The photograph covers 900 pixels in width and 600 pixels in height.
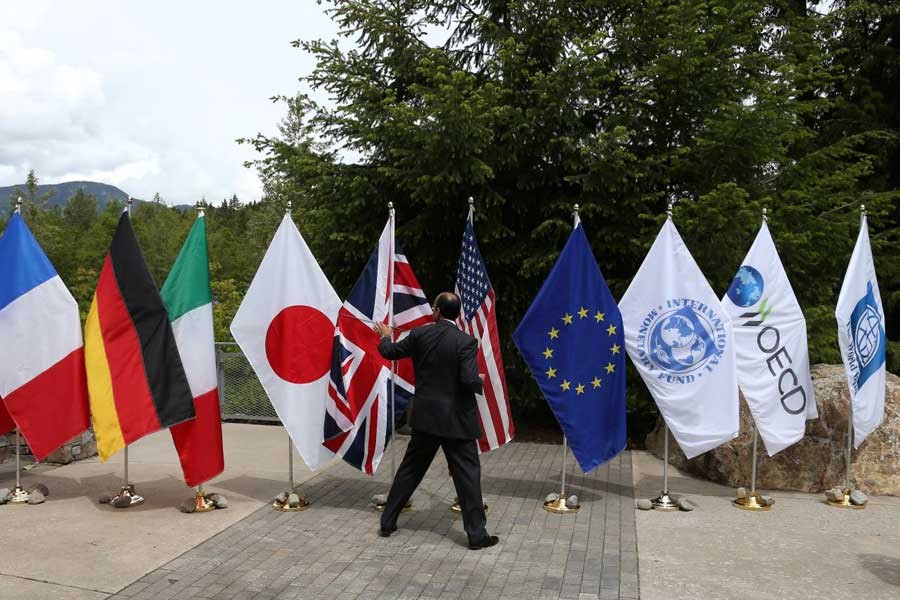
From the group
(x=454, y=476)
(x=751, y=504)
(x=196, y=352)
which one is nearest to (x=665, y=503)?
(x=751, y=504)

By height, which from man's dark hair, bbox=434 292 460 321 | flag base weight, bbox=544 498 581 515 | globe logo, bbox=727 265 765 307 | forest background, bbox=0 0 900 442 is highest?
forest background, bbox=0 0 900 442

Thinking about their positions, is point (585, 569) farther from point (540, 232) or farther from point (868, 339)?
point (540, 232)

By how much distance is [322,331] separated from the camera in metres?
7.01

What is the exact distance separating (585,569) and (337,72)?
761cm

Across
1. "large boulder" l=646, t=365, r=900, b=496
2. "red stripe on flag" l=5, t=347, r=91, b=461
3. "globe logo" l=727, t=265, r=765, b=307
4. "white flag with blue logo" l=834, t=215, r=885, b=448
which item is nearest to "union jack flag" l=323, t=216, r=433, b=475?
"red stripe on flag" l=5, t=347, r=91, b=461

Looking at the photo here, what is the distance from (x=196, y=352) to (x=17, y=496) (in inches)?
83.8

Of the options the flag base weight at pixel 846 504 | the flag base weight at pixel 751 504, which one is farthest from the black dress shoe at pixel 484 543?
the flag base weight at pixel 846 504

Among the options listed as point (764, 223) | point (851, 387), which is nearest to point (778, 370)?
point (851, 387)

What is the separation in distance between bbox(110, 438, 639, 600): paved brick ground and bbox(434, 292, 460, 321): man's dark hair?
5.78ft

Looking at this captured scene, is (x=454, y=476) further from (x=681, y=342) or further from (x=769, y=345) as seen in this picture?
(x=769, y=345)

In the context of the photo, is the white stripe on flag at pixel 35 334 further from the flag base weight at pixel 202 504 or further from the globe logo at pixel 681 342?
the globe logo at pixel 681 342

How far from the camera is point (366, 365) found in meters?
6.84

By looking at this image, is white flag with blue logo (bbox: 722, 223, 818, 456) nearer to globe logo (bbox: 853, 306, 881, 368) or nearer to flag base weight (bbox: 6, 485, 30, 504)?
globe logo (bbox: 853, 306, 881, 368)

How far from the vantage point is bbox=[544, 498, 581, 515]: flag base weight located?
6.86 m
